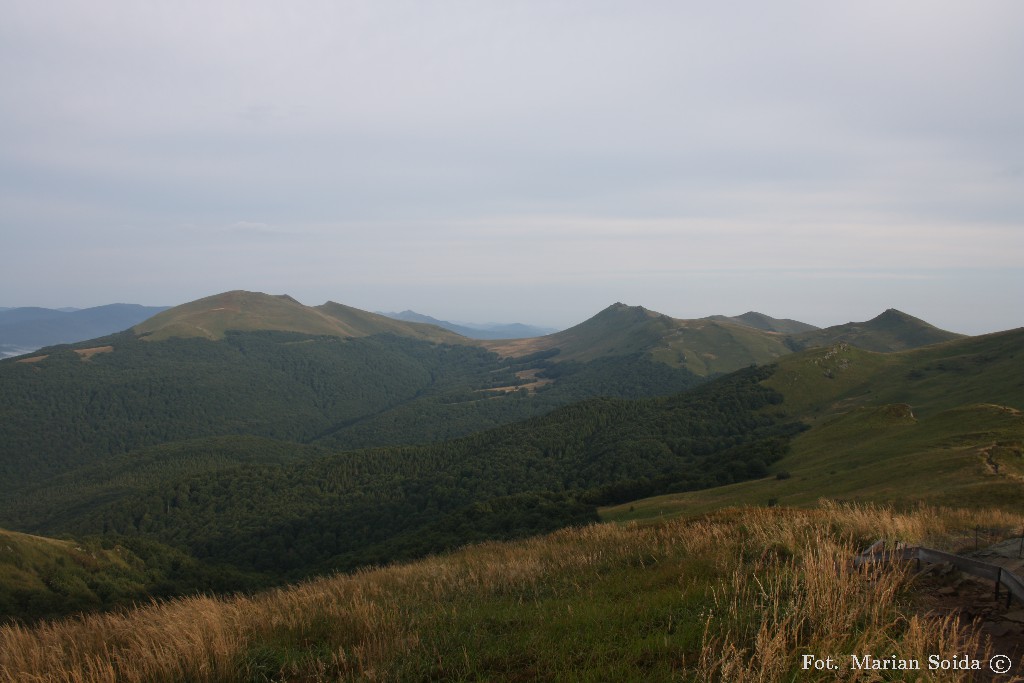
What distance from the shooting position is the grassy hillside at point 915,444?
94.5 feet

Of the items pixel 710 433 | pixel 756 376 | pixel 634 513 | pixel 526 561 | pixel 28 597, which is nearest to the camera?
pixel 526 561

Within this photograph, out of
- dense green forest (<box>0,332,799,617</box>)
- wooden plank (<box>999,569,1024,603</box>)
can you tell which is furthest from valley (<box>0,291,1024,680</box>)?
wooden plank (<box>999,569,1024,603</box>)

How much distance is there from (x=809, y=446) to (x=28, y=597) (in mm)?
81892

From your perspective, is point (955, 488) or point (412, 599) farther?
point (955, 488)

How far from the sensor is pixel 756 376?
12600 cm

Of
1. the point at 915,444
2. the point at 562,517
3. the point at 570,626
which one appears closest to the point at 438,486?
the point at 562,517

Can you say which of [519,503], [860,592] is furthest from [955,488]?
[519,503]

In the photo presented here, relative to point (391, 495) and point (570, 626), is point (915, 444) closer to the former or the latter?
point (570, 626)

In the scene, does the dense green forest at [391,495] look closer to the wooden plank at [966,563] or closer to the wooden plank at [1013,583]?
the wooden plank at [966,563]

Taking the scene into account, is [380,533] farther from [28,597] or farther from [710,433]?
[710,433]

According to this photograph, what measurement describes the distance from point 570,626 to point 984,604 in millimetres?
5344

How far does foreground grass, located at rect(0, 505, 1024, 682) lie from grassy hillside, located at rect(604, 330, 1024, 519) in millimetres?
19184

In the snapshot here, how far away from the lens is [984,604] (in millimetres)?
6621

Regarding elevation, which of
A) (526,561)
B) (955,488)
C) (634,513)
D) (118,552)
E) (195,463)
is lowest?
(195,463)
